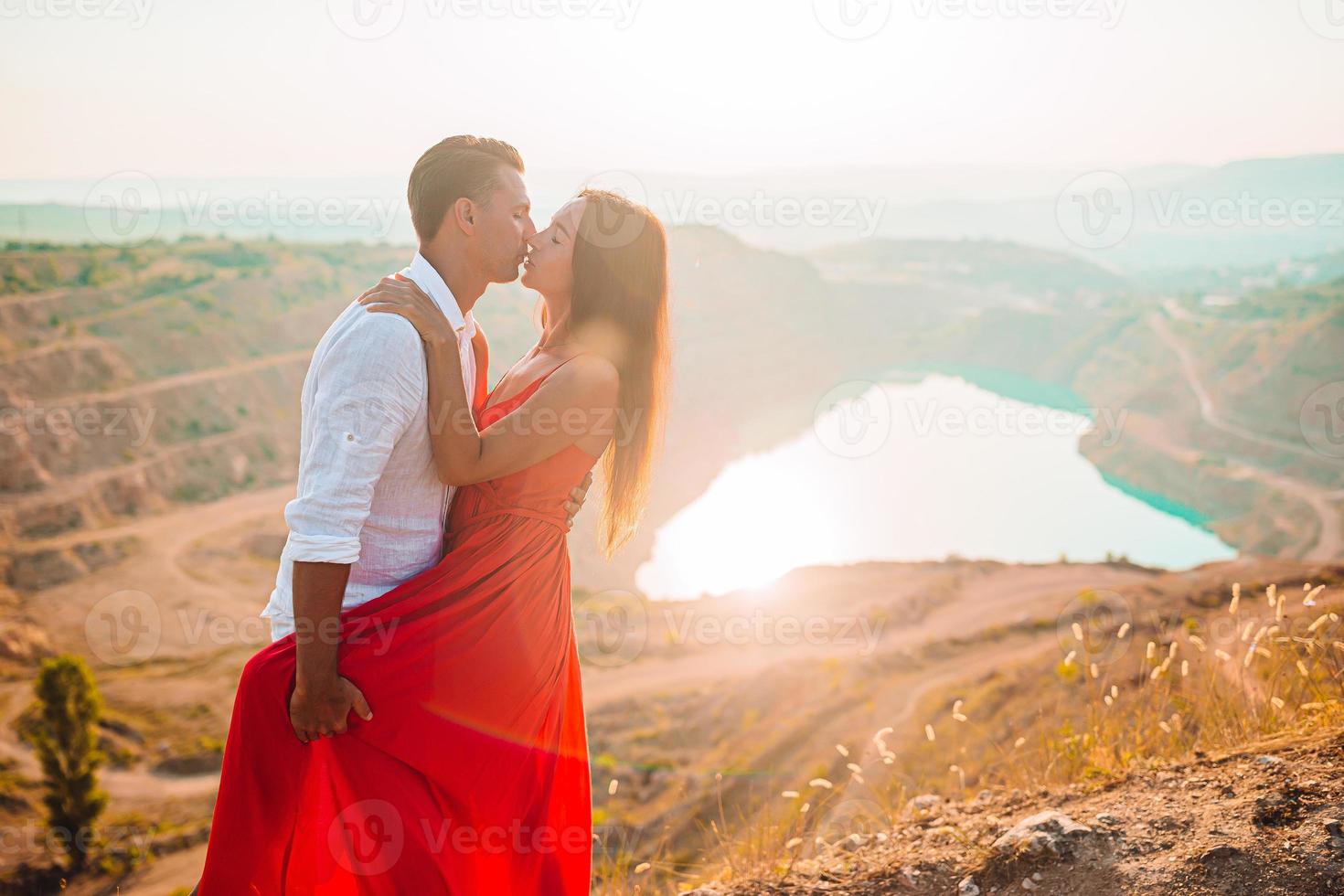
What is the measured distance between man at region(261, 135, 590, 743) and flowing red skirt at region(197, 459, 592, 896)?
98 millimetres

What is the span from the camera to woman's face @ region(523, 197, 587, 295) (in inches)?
116

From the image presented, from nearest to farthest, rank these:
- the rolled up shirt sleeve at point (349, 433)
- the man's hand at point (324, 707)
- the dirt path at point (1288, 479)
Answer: the rolled up shirt sleeve at point (349, 433) → the man's hand at point (324, 707) → the dirt path at point (1288, 479)

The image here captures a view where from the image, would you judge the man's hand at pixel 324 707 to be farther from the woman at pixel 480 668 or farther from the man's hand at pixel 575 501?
the man's hand at pixel 575 501

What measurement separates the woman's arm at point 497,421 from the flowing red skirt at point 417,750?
0.16 m

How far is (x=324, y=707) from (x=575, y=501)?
39.5 inches

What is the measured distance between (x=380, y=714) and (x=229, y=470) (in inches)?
1740

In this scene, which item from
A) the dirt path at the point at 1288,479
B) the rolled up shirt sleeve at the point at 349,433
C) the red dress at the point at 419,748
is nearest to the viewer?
the rolled up shirt sleeve at the point at 349,433

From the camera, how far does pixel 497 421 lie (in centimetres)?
262

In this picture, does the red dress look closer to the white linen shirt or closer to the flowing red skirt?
the flowing red skirt

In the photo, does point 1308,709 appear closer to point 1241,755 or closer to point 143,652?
point 1241,755

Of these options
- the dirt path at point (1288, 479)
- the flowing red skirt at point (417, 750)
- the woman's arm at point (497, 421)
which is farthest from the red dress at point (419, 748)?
the dirt path at point (1288, 479)

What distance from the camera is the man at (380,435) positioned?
225cm

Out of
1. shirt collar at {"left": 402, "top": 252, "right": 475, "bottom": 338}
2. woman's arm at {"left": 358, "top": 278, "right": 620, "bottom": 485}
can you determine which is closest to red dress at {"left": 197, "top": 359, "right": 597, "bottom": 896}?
woman's arm at {"left": 358, "top": 278, "right": 620, "bottom": 485}

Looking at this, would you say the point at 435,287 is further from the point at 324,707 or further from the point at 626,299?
the point at 324,707
